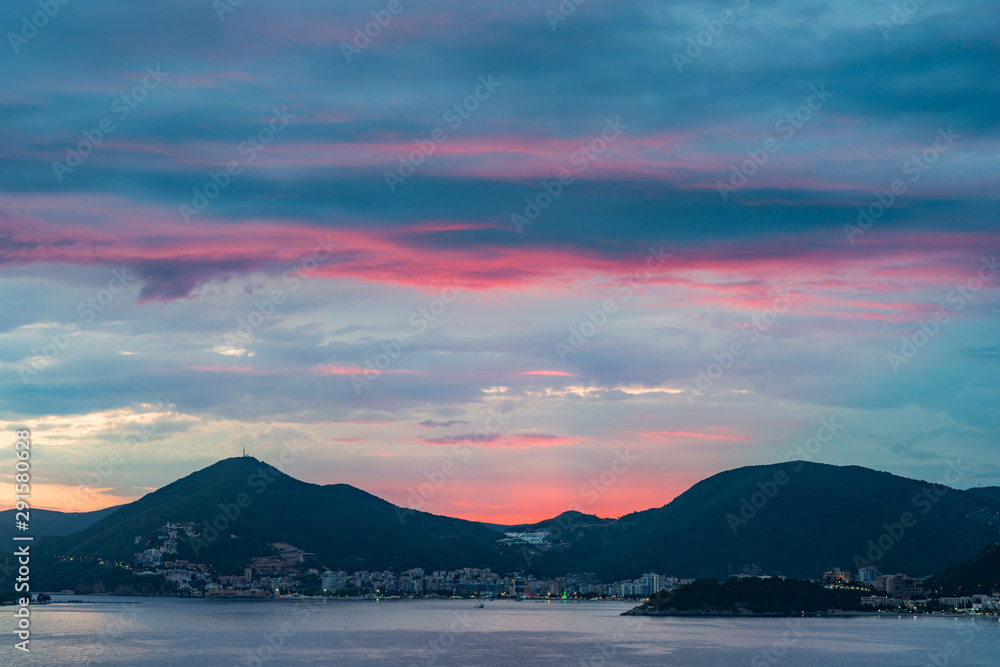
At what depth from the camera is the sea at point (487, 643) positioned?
367 ft

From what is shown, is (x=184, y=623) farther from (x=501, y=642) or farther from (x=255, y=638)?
(x=501, y=642)

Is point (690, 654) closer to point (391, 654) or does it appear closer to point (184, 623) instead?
point (391, 654)

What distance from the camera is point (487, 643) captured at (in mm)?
140875

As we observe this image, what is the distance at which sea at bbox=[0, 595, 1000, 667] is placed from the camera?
11188cm

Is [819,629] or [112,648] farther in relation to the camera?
[819,629]

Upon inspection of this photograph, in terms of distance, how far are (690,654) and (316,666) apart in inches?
1883

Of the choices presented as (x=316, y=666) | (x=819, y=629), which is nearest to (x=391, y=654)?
(x=316, y=666)

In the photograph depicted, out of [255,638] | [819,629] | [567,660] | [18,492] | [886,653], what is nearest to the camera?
[18,492]

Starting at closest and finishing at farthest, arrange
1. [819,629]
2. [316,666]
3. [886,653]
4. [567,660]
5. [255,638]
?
[316,666], [567,660], [886,653], [255,638], [819,629]

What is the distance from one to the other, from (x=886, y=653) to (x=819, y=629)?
53.2 meters

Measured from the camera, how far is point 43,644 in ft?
431

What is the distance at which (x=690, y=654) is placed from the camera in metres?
122

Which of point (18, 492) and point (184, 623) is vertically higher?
point (18, 492)

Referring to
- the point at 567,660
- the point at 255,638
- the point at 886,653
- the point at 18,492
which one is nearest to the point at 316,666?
the point at 567,660
